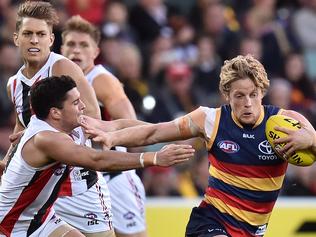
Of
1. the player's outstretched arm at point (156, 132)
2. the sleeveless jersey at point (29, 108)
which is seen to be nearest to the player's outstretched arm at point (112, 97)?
the sleeveless jersey at point (29, 108)

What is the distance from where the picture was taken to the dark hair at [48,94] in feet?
24.2

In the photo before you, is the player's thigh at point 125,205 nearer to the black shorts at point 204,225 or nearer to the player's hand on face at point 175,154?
the black shorts at point 204,225

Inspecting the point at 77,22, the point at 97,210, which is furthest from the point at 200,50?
the point at 97,210

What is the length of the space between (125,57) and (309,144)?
571 centimetres

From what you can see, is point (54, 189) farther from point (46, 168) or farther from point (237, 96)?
point (237, 96)

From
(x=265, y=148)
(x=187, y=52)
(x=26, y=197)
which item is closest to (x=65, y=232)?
(x=26, y=197)

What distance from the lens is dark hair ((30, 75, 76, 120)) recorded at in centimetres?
737

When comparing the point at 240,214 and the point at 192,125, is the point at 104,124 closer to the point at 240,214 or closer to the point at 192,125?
the point at 192,125

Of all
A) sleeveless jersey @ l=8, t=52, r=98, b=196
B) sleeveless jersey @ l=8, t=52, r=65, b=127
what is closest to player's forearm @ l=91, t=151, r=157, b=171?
sleeveless jersey @ l=8, t=52, r=98, b=196

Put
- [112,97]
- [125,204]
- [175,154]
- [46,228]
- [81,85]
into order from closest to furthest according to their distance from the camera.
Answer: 1. [175,154]
2. [46,228]
3. [81,85]
4. [112,97]
5. [125,204]

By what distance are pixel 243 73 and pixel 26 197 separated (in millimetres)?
1898

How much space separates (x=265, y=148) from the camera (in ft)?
25.0

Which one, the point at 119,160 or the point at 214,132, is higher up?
the point at 214,132

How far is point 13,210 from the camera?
762 centimetres
